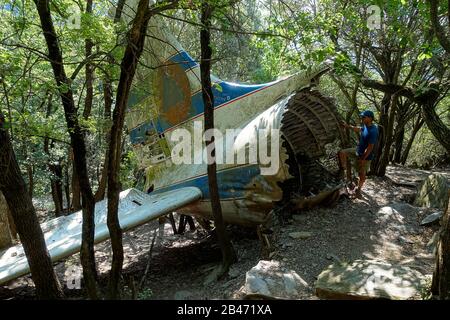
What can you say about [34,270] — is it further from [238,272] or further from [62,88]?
[238,272]

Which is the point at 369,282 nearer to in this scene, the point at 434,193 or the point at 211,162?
the point at 211,162

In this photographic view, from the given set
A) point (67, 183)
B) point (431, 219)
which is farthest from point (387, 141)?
point (67, 183)

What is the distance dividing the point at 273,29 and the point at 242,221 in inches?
146

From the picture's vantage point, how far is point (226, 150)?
775cm

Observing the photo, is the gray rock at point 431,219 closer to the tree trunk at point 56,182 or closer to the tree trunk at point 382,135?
the tree trunk at point 382,135

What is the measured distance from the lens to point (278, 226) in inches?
294

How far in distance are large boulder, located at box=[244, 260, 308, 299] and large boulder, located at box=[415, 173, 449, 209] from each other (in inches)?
169

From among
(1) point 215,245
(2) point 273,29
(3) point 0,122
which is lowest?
(1) point 215,245

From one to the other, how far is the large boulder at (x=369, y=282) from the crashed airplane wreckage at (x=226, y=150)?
1997mm

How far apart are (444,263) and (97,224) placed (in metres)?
6.40

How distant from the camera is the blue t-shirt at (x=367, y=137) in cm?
835
